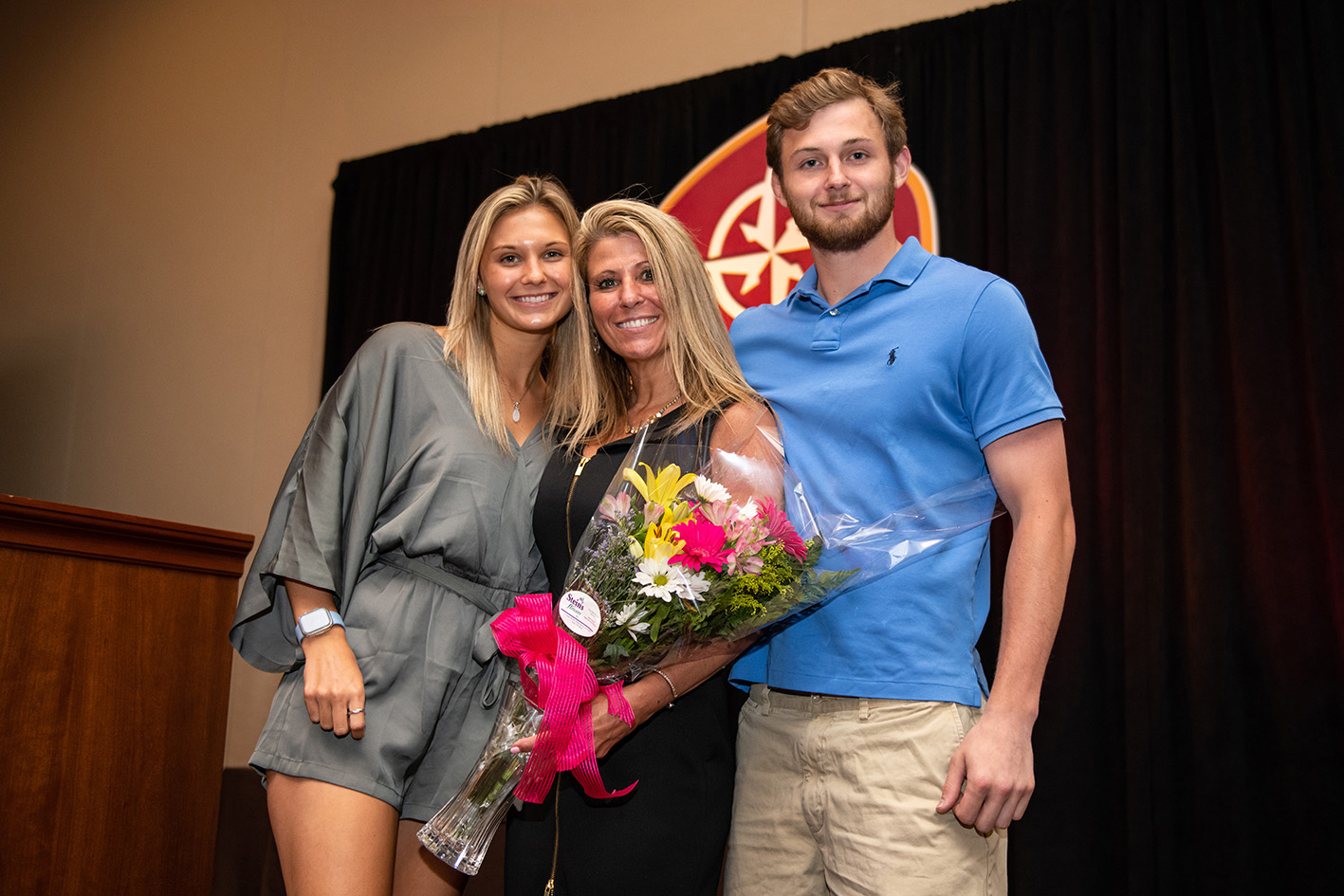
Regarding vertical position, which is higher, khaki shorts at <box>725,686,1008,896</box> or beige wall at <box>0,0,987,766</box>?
beige wall at <box>0,0,987,766</box>

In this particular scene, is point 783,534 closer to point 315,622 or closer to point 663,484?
point 663,484

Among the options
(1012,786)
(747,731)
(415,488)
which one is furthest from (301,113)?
(1012,786)

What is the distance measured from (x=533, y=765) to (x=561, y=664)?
17 centimetres

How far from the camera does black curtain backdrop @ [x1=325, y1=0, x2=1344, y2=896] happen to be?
2846 mm

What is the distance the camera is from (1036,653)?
1453 mm

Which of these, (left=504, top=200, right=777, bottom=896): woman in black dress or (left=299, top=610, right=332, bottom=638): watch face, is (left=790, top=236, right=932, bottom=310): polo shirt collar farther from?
(left=299, top=610, right=332, bottom=638): watch face

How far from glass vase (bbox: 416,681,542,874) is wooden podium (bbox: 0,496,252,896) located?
45.5 inches

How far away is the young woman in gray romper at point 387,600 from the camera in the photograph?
1.68m

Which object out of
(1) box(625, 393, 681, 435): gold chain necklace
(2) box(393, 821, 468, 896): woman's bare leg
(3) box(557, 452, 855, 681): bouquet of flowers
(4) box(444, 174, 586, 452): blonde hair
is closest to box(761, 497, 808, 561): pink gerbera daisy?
(3) box(557, 452, 855, 681): bouquet of flowers

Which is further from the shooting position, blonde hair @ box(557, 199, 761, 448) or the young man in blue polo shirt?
blonde hair @ box(557, 199, 761, 448)

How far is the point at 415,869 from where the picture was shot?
72.2 inches

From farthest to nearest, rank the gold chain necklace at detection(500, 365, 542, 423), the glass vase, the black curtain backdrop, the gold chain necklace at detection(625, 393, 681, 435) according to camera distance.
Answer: the black curtain backdrop, the gold chain necklace at detection(500, 365, 542, 423), the gold chain necklace at detection(625, 393, 681, 435), the glass vase

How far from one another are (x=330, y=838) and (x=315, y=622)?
342mm

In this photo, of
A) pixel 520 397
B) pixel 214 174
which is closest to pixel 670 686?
pixel 520 397
